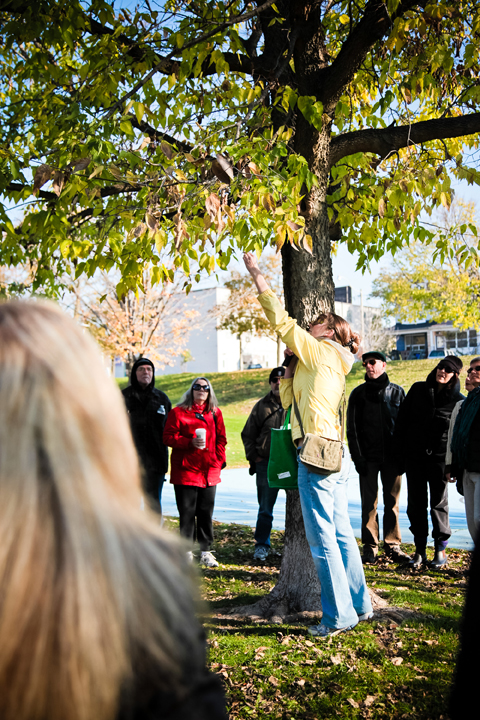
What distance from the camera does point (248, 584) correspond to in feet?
20.0

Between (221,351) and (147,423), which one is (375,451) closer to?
(147,423)

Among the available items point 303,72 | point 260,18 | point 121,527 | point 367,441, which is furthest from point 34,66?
point 121,527

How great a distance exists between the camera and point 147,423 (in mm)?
7551

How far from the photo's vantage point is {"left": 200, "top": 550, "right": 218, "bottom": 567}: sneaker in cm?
680

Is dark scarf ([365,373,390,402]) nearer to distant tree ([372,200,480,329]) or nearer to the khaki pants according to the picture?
the khaki pants

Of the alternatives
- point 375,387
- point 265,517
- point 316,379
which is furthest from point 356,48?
point 265,517

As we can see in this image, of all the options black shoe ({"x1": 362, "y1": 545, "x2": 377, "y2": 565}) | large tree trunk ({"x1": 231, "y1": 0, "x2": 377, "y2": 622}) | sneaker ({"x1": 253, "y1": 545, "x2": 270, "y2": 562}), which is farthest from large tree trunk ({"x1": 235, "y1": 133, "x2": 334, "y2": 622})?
black shoe ({"x1": 362, "y1": 545, "x2": 377, "y2": 565})

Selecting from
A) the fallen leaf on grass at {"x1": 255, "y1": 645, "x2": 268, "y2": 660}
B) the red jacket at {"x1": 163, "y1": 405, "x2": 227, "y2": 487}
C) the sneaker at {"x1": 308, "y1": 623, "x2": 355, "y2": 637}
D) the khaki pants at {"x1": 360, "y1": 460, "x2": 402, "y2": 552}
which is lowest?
the fallen leaf on grass at {"x1": 255, "y1": 645, "x2": 268, "y2": 660}

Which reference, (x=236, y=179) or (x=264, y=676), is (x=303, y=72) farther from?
(x=264, y=676)

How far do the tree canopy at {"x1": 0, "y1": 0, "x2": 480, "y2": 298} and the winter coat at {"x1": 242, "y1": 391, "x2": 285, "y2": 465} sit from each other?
2.50 meters

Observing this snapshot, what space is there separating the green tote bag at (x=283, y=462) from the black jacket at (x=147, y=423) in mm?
3037

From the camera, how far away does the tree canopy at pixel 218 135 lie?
446 cm

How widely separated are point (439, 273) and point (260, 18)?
23609mm

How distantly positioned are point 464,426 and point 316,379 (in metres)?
2.44
